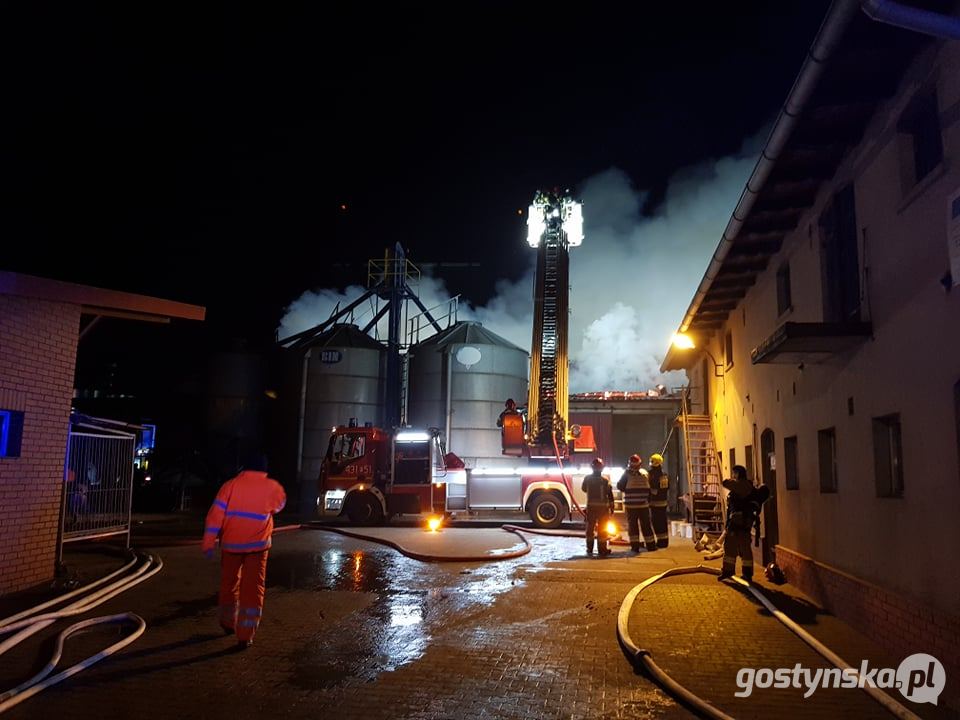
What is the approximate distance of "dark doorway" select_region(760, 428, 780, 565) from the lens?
1001 cm

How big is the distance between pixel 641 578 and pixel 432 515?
27.2ft

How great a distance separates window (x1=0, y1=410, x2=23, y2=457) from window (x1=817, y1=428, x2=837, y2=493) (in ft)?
29.1

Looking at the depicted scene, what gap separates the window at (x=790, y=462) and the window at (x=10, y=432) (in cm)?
920

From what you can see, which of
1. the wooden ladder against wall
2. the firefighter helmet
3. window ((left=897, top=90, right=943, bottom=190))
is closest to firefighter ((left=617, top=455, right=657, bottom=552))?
the wooden ladder against wall

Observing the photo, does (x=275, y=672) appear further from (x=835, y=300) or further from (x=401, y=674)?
(x=835, y=300)

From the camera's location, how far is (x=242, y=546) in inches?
228

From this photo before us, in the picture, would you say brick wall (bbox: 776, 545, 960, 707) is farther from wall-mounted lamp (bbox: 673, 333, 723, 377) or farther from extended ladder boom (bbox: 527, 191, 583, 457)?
extended ladder boom (bbox: 527, 191, 583, 457)

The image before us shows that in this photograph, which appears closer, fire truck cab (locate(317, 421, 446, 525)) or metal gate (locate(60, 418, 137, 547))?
metal gate (locate(60, 418, 137, 547))

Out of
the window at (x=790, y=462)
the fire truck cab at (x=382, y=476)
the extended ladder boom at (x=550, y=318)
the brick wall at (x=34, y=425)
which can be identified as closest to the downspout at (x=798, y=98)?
the window at (x=790, y=462)

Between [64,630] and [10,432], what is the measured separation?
9.77 ft

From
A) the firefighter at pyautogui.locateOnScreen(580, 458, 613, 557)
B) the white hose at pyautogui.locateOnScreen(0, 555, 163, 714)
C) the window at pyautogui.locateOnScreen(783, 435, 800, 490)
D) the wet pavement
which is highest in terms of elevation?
the window at pyautogui.locateOnScreen(783, 435, 800, 490)

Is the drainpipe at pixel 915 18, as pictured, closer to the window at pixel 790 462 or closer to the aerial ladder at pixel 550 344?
the window at pixel 790 462

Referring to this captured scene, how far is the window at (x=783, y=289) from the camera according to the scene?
9.40 m

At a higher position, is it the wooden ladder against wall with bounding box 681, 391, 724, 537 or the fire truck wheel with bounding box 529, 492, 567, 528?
the wooden ladder against wall with bounding box 681, 391, 724, 537
